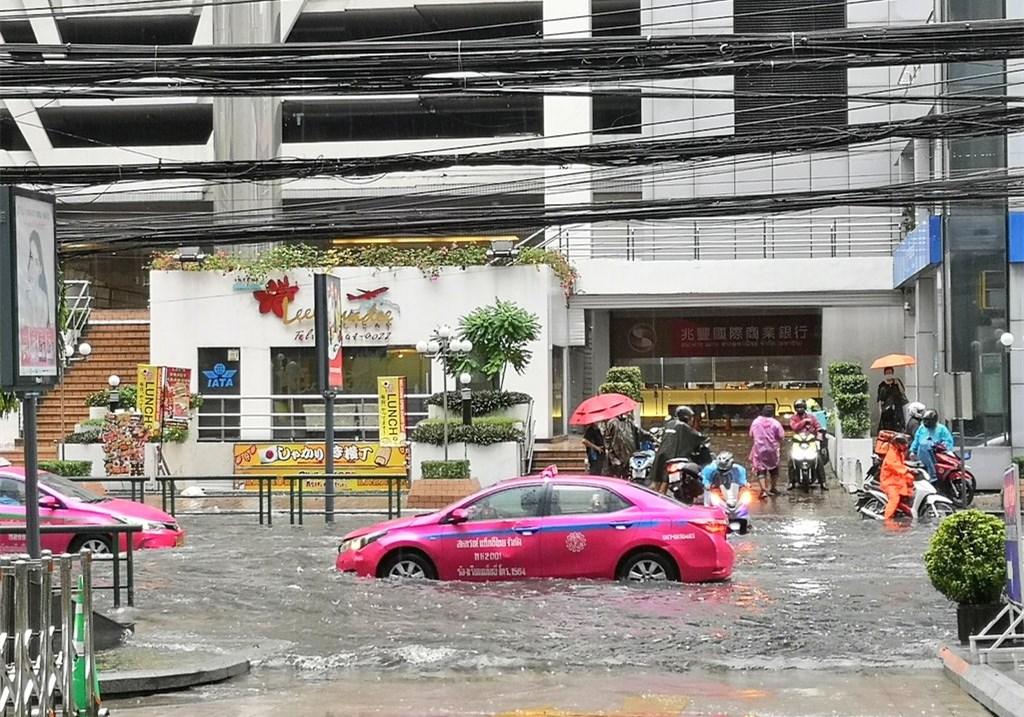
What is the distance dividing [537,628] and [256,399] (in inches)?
822

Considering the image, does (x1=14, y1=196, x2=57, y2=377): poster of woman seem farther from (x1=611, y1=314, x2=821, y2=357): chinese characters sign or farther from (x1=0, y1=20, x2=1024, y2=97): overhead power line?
(x1=611, y1=314, x2=821, y2=357): chinese characters sign

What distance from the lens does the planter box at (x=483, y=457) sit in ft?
96.9

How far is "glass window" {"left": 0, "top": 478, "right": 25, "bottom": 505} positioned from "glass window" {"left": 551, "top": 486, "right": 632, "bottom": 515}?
7.37 m

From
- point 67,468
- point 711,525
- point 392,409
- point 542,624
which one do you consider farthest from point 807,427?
point 542,624

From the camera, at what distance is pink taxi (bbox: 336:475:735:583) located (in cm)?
1652

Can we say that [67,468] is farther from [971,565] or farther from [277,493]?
[971,565]

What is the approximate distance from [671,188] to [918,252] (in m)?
10.9

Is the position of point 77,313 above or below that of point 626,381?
above

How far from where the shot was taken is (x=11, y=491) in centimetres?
1970

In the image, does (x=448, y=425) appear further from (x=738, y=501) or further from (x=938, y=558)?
(x=938, y=558)

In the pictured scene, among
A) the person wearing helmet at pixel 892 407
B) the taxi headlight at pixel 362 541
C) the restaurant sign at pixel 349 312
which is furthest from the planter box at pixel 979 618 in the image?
the restaurant sign at pixel 349 312

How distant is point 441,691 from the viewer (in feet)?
37.1

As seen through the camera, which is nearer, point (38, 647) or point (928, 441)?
point (38, 647)

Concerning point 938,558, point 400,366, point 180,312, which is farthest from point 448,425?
point 938,558
